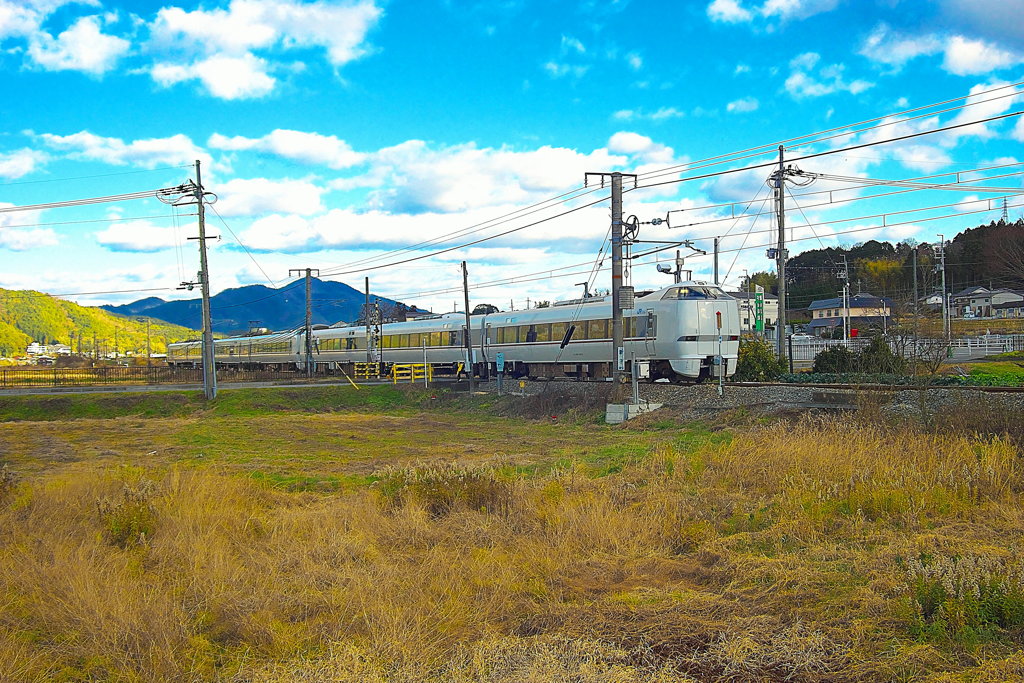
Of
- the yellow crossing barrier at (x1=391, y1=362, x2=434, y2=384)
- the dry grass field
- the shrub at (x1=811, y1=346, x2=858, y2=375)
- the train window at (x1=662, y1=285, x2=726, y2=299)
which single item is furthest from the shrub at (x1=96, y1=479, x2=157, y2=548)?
the yellow crossing barrier at (x1=391, y1=362, x2=434, y2=384)

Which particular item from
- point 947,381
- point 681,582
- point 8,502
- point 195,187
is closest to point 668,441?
point 947,381

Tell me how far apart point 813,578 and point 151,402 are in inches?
1285

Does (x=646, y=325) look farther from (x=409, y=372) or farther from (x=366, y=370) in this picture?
(x=366, y=370)

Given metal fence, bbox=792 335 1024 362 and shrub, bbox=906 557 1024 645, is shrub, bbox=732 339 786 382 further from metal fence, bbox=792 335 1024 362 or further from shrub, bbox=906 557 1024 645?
shrub, bbox=906 557 1024 645

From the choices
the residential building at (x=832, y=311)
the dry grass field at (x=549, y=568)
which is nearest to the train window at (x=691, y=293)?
the dry grass field at (x=549, y=568)

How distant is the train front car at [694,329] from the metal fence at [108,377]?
24.9 metres

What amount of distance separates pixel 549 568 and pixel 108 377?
46449 mm

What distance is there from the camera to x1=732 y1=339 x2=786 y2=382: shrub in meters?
29.5

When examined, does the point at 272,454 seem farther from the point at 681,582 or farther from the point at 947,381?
the point at 947,381

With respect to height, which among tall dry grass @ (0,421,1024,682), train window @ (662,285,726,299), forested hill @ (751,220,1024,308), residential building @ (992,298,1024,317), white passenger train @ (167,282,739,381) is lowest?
tall dry grass @ (0,421,1024,682)

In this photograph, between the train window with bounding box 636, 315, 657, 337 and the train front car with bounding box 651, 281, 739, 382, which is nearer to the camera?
the train front car with bounding box 651, 281, 739, 382

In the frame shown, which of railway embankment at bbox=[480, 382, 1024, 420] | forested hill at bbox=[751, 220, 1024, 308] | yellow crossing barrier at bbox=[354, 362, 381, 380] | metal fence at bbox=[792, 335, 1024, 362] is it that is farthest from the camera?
forested hill at bbox=[751, 220, 1024, 308]

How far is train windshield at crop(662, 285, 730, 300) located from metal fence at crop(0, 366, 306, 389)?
25.2 m

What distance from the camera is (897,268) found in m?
77.8
